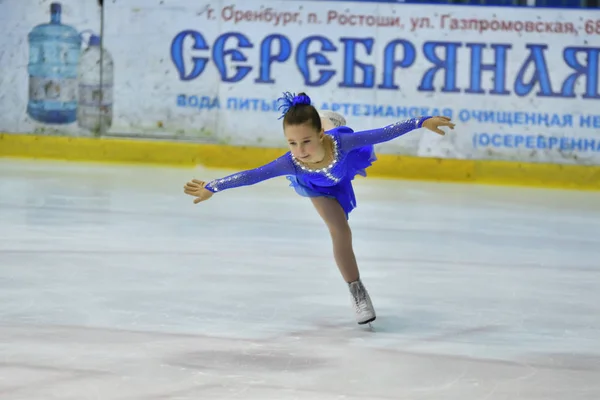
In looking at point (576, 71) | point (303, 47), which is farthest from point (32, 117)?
point (576, 71)

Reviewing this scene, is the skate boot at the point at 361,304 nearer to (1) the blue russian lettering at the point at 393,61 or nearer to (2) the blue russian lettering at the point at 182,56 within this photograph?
(1) the blue russian lettering at the point at 393,61

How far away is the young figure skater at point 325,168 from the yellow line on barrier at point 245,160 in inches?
212

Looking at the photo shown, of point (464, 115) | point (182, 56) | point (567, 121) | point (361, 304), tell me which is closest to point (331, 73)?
point (464, 115)

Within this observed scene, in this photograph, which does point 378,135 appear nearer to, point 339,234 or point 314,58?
point 339,234

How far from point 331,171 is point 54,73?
21.8 ft

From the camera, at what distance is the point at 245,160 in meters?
9.62

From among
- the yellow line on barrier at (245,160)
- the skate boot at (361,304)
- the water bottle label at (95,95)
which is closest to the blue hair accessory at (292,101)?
the skate boot at (361,304)

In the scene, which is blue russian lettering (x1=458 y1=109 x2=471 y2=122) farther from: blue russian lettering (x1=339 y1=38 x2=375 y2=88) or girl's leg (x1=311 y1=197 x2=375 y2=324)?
girl's leg (x1=311 y1=197 x2=375 y2=324)

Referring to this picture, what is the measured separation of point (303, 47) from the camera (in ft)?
31.9

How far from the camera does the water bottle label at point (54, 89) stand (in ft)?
32.7

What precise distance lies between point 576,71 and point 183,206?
408 cm

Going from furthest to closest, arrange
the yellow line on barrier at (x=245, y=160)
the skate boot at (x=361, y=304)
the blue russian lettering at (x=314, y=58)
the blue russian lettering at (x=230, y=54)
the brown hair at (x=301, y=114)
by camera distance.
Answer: the blue russian lettering at (x=230, y=54)
the blue russian lettering at (x=314, y=58)
the yellow line on barrier at (x=245, y=160)
the skate boot at (x=361, y=304)
the brown hair at (x=301, y=114)

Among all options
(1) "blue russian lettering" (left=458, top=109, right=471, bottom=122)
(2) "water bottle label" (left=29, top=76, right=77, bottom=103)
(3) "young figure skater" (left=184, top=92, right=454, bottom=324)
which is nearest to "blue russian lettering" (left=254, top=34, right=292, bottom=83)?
(1) "blue russian lettering" (left=458, top=109, right=471, bottom=122)

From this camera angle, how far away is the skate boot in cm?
377
